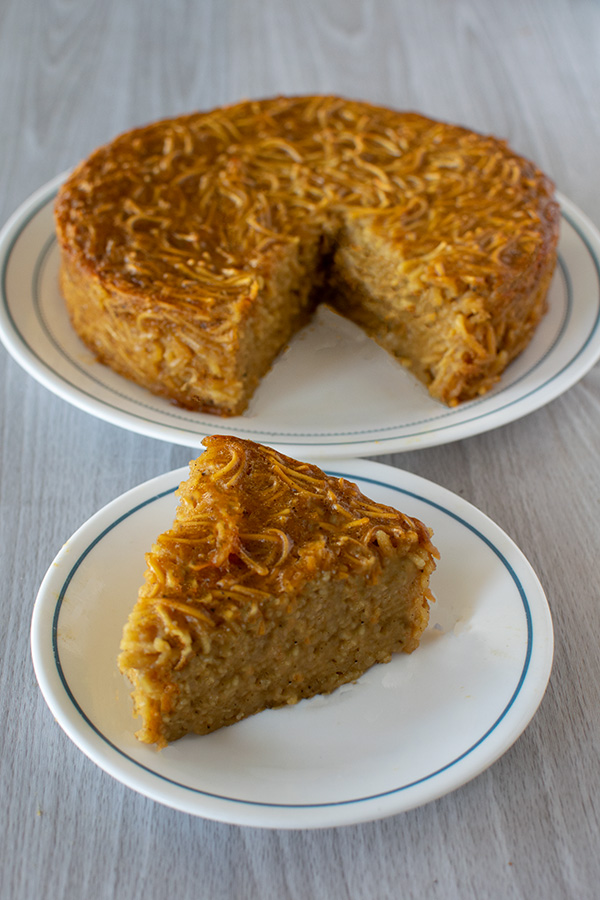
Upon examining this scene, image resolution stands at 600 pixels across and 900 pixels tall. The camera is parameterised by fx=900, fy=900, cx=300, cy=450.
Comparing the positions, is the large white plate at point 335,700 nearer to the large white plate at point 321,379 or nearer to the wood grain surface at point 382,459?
the wood grain surface at point 382,459

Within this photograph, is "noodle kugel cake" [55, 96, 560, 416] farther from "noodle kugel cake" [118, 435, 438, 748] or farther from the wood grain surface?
"noodle kugel cake" [118, 435, 438, 748]

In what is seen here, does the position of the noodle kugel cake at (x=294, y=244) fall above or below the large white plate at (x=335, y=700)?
above

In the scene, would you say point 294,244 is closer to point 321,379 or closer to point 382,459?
point 321,379

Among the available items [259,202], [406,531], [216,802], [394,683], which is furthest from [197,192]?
[216,802]

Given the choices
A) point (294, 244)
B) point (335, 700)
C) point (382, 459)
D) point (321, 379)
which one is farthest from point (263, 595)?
point (294, 244)

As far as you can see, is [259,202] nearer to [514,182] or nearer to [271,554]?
[514,182]


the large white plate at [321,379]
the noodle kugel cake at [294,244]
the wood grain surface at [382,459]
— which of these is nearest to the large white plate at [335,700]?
the wood grain surface at [382,459]

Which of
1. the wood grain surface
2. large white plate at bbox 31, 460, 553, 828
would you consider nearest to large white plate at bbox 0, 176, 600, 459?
the wood grain surface
